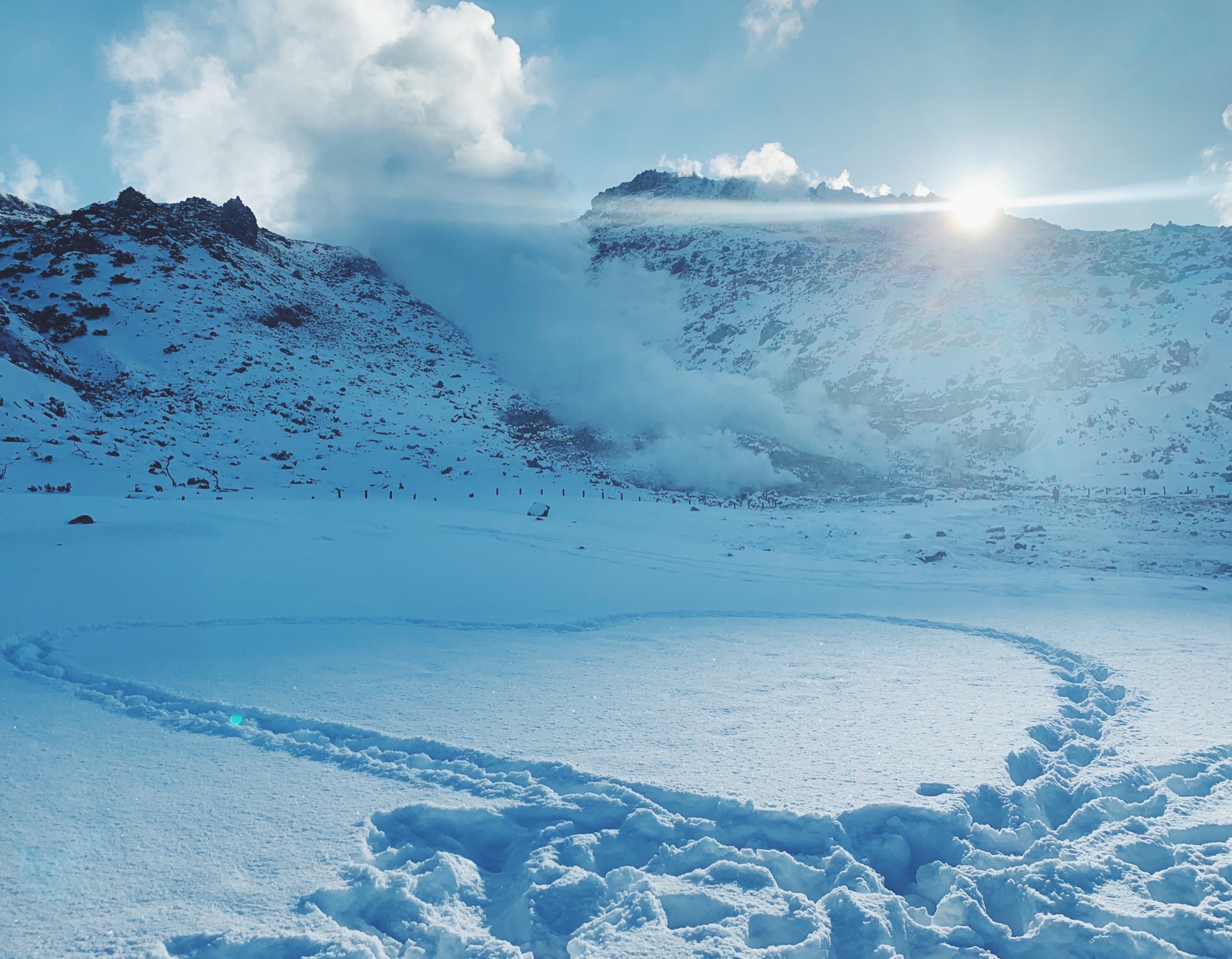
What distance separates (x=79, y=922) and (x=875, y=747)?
15.1 feet

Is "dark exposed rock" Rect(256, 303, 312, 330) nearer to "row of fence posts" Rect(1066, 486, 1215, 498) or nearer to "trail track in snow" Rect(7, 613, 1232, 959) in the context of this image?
"trail track in snow" Rect(7, 613, 1232, 959)

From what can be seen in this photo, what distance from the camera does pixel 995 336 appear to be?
1761 inches

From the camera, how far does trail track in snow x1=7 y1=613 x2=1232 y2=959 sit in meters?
2.96

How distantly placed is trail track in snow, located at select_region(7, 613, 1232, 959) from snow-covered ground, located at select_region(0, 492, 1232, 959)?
16mm

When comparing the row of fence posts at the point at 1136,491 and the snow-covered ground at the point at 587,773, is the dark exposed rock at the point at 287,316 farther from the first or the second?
the row of fence posts at the point at 1136,491

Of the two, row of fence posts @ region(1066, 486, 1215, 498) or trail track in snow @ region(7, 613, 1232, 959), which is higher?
row of fence posts @ region(1066, 486, 1215, 498)

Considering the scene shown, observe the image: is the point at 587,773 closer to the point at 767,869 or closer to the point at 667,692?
the point at 767,869

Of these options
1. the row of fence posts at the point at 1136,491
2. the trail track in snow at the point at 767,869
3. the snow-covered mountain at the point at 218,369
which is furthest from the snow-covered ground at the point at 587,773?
the row of fence posts at the point at 1136,491

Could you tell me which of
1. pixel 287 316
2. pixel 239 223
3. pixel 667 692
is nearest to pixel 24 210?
pixel 239 223

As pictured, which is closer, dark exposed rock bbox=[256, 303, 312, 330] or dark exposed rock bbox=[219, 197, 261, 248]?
dark exposed rock bbox=[256, 303, 312, 330]

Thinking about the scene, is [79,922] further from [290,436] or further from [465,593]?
[290,436]

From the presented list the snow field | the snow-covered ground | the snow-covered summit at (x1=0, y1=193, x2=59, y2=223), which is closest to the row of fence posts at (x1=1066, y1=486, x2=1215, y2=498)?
the snow-covered ground

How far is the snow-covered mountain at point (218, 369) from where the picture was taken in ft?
93.5

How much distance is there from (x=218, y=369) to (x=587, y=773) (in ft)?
151
